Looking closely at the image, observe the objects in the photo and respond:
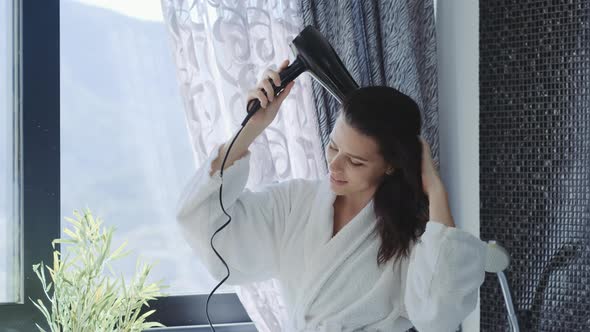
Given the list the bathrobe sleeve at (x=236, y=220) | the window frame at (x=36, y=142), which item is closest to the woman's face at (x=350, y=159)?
the bathrobe sleeve at (x=236, y=220)

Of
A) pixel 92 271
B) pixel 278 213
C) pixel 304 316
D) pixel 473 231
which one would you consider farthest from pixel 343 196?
pixel 92 271

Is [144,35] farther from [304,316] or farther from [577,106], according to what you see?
[577,106]

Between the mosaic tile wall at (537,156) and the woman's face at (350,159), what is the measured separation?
1.66 feet

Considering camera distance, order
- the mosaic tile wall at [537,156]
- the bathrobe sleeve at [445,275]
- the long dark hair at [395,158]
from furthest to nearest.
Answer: the mosaic tile wall at [537,156], the long dark hair at [395,158], the bathrobe sleeve at [445,275]

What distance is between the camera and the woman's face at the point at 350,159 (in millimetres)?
1495

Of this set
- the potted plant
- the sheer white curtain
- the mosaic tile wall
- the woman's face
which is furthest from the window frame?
the mosaic tile wall

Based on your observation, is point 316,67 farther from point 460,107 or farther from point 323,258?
point 460,107

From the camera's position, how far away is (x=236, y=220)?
1580 millimetres

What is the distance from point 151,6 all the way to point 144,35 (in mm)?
93

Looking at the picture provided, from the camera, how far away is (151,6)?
2164 mm

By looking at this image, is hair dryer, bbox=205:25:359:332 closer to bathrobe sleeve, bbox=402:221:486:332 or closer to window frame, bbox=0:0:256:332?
bathrobe sleeve, bbox=402:221:486:332

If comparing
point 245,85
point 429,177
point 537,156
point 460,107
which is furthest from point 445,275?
point 245,85

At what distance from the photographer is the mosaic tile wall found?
5.73ft

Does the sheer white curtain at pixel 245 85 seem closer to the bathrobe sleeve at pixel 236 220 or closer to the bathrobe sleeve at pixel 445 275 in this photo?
the bathrobe sleeve at pixel 236 220
